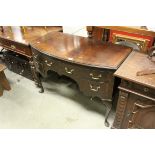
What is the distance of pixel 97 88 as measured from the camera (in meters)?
1.57

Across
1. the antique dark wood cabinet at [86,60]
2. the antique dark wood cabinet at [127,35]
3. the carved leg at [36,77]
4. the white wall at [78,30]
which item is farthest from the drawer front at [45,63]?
the white wall at [78,30]

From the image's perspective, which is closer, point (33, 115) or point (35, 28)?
point (33, 115)

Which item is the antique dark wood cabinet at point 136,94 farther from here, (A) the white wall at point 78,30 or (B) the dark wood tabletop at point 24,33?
(B) the dark wood tabletop at point 24,33

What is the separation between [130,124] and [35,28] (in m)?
2.02

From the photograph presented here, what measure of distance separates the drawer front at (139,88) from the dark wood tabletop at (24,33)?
1362mm

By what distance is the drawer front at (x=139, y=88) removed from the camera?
1.21m

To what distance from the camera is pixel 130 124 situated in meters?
1.52

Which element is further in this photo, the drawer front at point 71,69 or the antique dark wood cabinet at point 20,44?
the antique dark wood cabinet at point 20,44

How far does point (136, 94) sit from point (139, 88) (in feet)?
0.19

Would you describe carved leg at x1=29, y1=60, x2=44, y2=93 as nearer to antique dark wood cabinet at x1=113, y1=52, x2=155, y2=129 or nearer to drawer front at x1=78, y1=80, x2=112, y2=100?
drawer front at x1=78, y1=80, x2=112, y2=100

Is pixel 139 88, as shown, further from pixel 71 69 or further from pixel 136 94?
pixel 71 69

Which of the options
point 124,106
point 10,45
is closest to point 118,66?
point 124,106

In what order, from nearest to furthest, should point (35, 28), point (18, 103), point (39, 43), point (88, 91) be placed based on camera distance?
point (88, 91) → point (39, 43) → point (18, 103) → point (35, 28)

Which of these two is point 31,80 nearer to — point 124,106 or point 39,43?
point 39,43
